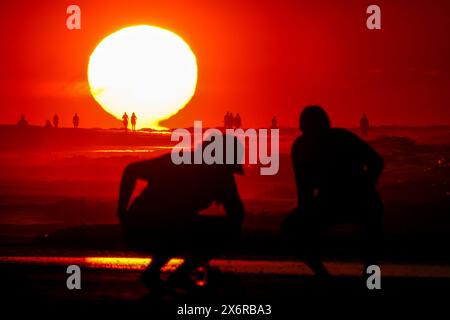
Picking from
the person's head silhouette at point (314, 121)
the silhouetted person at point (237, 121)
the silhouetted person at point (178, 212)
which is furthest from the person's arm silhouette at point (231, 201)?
the silhouetted person at point (237, 121)

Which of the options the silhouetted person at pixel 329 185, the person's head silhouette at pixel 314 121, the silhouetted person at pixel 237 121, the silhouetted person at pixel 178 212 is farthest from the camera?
the silhouetted person at pixel 237 121

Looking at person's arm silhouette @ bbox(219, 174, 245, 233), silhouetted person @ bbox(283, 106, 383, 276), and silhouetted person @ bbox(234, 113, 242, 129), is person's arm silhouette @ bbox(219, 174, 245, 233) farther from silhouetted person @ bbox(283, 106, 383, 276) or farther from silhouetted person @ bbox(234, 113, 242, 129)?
silhouetted person @ bbox(234, 113, 242, 129)

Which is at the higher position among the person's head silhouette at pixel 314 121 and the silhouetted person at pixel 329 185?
the person's head silhouette at pixel 314 121

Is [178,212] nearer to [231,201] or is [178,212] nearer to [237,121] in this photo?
[231,201]

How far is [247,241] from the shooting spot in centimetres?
1773

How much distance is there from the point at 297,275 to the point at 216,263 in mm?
2145

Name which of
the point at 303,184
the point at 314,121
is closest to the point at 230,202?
the point at 303,184

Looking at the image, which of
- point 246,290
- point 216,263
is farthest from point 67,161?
point 246,290

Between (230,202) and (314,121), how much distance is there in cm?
134

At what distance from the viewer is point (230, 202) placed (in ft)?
30.4

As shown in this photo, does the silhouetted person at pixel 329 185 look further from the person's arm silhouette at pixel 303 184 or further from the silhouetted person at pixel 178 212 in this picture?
the silhouetted person at pixel 178 212

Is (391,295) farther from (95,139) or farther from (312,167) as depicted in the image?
(95,139)

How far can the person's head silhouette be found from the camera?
9.86 meters

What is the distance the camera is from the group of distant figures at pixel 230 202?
9.19m
